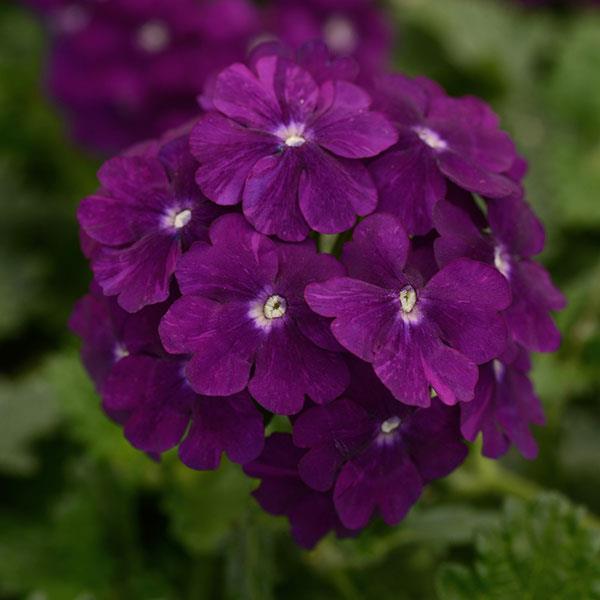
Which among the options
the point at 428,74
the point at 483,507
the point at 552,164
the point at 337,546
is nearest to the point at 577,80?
the point at 552,164

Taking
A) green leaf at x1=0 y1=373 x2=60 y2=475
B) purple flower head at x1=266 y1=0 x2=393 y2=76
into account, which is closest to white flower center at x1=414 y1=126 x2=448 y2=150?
green leaf at x1=0 y1=373 x2=60 y2=475

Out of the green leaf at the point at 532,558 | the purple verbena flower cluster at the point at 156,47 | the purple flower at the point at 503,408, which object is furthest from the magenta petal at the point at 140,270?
the purple verbena flower cluster at the point at 156,47

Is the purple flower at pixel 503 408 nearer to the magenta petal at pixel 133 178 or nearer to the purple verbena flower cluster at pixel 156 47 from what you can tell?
the magenta petal at pixel 133 178

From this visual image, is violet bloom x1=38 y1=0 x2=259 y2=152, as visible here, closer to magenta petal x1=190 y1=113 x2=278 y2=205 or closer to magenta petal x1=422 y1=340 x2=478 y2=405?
magenta petal x1=190 y1=113 x2=278 y2=205

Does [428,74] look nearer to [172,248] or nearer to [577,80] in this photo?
[577,80]

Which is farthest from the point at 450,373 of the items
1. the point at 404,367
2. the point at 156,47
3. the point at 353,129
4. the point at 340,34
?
the point at 340,34

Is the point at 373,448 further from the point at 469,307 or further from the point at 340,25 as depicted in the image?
the point at 340,25
